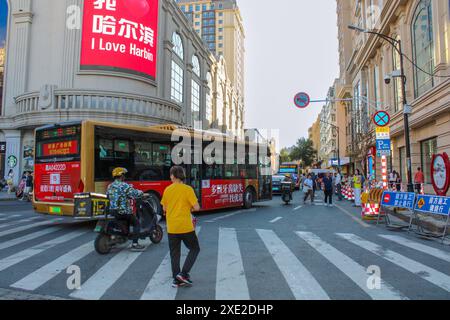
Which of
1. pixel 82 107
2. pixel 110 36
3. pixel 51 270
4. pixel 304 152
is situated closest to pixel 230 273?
pixel 51 270

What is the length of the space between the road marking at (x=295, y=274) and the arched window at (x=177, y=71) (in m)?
32.2

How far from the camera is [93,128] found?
390 inches

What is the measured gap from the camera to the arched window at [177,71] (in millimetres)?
38219

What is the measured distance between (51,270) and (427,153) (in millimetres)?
20681

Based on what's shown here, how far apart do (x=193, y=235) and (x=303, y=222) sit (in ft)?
25.1

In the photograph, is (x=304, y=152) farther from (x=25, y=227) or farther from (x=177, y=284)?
(x=177, y=284)

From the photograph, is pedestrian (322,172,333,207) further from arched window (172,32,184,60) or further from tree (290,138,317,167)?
tree (290,138,317,167)

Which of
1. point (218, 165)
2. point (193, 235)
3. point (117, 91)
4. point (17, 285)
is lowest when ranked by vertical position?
point (17, 285)

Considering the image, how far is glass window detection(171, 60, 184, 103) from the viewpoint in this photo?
3825 centimetres

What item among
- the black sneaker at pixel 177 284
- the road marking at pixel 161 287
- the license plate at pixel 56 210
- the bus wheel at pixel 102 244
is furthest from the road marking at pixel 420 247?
the license plate at pixel 56 210

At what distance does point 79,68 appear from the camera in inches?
1164

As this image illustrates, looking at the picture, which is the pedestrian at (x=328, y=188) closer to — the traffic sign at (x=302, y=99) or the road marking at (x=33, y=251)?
the traffic sign at (x=302, y=99)

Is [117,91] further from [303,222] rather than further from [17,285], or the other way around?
[17,285]
